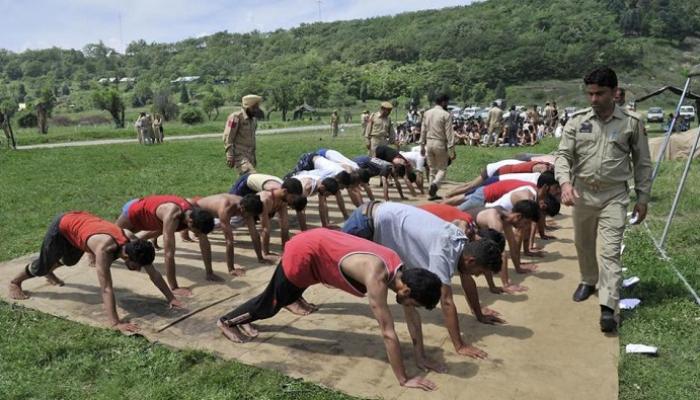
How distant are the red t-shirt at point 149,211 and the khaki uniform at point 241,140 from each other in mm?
2386

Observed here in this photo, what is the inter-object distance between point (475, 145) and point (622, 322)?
16556 mm

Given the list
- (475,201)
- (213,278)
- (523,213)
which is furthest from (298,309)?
(475,201)

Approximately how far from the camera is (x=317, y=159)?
330 inches

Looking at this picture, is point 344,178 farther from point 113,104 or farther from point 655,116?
point 113,104

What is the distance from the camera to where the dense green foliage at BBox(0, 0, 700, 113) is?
85.6 metres

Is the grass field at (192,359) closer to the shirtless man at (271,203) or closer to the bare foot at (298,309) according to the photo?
the bare foot at (298,309)

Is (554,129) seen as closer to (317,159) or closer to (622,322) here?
(317,159)

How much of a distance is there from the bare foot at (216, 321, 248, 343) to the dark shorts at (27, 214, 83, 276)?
5.82 ft

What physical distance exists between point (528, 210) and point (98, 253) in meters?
3.67

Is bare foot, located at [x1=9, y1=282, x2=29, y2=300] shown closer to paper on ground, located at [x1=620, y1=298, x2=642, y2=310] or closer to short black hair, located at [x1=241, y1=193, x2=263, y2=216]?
short black hair, located at [x1=241, y1=193, x2=263, y2=216]

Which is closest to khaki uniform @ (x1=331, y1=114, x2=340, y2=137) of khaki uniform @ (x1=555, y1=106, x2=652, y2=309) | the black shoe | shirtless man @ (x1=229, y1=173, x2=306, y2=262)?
shirtless man @ (x1=229, y1=173, x2=306, y2=262)

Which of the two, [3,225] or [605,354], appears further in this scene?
[3,225]

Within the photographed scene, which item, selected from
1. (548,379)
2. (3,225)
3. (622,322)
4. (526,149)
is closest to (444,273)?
(548,379)

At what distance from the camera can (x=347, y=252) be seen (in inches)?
148
